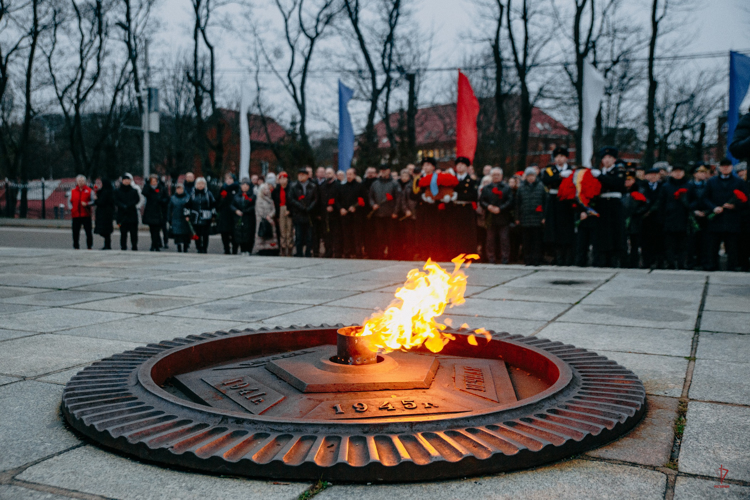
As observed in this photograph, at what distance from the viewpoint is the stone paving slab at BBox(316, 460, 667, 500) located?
1808mm

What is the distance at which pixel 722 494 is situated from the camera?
1813 millimetres

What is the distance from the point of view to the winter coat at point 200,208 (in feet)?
42.5

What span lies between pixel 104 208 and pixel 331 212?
493cm

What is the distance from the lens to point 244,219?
12.8 metres

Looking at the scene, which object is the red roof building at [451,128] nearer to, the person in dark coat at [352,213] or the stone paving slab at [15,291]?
the person in dark coat at [352,213]

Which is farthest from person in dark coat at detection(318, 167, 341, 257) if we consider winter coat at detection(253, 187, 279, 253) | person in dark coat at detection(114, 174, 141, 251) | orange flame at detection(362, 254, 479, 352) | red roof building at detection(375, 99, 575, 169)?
red roof building at detection(375, 99, 575, 169)

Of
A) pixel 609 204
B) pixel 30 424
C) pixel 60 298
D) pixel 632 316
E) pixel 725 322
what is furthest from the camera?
pixel 609 204

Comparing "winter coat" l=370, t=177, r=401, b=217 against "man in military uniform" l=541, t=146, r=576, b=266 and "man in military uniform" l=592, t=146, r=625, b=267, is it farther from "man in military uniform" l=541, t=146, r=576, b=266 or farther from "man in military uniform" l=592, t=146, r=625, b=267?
"man in military uniform" l=592, t=146, r=625, b=267

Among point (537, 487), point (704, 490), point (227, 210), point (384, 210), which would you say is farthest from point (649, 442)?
A: point (227, 210)

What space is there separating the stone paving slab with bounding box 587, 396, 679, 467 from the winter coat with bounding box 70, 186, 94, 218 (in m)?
12.7

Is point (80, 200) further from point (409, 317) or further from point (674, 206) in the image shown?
point (409, 317)

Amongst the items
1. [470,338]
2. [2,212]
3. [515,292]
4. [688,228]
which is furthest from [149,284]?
[2,212]

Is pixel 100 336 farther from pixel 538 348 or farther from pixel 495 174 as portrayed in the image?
pixel 495 174

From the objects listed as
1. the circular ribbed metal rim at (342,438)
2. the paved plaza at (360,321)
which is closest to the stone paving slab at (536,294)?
the paved plaza at (360,321)
